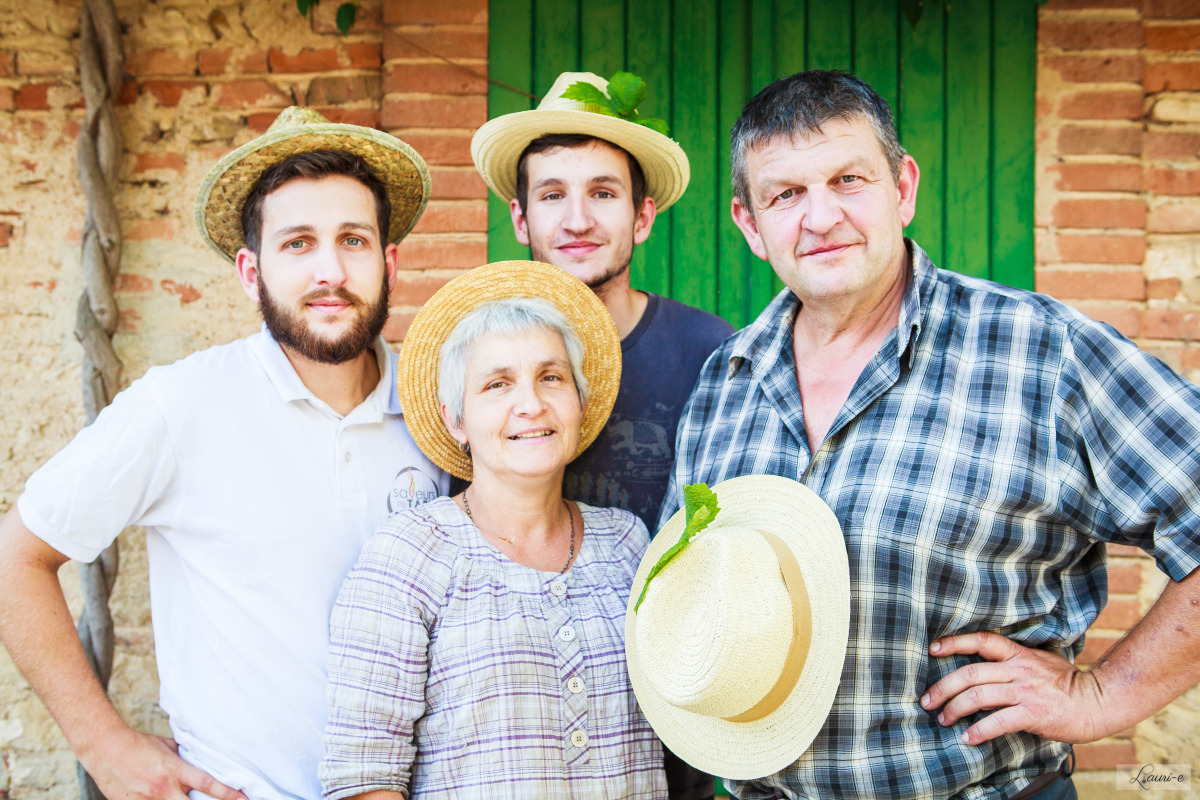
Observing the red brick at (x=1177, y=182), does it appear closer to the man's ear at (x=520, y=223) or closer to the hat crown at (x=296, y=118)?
the man's ear at (x=520, y=223)

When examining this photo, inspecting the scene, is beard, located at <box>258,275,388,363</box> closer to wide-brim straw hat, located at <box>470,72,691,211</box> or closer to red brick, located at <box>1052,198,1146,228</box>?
wide-brim straw hat, located at <box>470,72,691,211</box>

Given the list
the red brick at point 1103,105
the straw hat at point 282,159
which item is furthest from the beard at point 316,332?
the red brick at point 1103,105

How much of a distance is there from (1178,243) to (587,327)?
7.50ft

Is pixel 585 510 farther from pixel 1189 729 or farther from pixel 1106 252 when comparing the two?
pixel 1189 729

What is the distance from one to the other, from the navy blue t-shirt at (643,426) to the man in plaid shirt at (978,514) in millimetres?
567

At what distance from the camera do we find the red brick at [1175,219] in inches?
117

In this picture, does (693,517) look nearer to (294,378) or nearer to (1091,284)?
(294,378)

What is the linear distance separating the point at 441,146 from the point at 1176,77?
270 cm

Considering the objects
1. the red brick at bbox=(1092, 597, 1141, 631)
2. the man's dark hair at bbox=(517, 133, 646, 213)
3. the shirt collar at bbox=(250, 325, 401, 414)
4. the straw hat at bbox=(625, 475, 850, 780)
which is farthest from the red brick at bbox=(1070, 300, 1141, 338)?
the shirt collar at bbox=(250, 325, 401, 414)

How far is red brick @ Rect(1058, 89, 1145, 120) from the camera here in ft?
9.78

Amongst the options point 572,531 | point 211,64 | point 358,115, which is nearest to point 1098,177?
point 572,531

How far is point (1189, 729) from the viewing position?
115 inches

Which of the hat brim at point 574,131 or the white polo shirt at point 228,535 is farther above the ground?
the hat brim at point 574,131

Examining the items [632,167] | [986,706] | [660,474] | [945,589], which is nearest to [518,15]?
[632,167]
